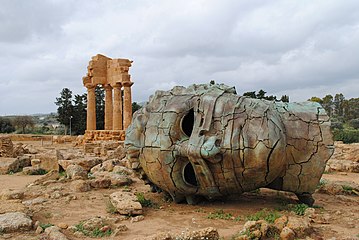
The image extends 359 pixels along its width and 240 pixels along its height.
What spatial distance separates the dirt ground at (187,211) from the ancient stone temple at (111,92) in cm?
1572

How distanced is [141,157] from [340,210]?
346 centimetres

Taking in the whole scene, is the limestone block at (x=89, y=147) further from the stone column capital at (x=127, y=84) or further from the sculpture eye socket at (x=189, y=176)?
the sculpture eye socket at (x=189, y=176)

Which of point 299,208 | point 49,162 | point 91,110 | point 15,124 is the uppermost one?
point 91,110

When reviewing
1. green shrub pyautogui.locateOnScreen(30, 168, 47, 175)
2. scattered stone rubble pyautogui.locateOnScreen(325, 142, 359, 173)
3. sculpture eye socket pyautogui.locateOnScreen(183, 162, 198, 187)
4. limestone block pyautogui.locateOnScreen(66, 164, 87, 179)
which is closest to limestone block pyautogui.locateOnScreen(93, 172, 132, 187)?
limestone block pyautogui.locateOnScreen(66, 164, 87, 179)

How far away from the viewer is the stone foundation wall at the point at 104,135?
22461mm

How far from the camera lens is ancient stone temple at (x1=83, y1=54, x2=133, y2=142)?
2358 centimetres

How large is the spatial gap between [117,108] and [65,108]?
18.2 meters

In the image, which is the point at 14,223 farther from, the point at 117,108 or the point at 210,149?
the point at 117,108

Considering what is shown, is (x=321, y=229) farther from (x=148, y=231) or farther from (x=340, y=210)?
(x=148, y=231)

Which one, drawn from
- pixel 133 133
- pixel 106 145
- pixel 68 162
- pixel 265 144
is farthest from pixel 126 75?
pixel 265 144

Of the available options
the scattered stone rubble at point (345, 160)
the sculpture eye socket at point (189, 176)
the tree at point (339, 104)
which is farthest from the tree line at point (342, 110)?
the sculpture eye socket at point (189, 176)

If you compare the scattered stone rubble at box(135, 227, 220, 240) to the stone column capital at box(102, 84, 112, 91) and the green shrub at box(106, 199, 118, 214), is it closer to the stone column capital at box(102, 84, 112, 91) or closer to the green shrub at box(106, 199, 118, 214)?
the green shrub at box(106, 199, 118, 214)

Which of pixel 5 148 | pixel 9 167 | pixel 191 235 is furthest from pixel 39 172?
pixel 191 235

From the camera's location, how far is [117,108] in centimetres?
2411
